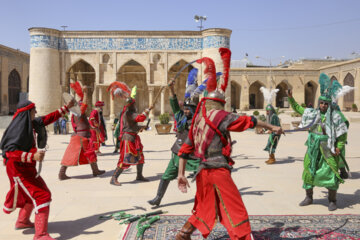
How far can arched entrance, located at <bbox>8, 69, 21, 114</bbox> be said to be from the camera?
99.1ft

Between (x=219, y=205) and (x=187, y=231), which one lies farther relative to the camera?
(x=187, y=231)

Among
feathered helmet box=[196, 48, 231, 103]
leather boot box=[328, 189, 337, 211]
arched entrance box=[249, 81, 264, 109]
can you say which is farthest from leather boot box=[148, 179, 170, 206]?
arched entrance box=[249, 81, 264, 109]

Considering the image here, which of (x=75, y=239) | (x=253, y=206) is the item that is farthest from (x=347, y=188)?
(x=75, y=239)

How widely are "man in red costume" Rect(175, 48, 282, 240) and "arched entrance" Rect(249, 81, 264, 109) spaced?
126 ft

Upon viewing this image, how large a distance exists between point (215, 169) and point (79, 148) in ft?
14.2

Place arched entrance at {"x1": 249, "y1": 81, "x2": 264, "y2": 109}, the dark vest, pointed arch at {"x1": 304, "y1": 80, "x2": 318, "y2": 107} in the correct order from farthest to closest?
arched entrance at {"x1": 249, "y1": 81, "x2": 264, "y2": 109} → pointed arch at {"x1": 304, "y1": 80, "x2": 318, "y2": 107} → the dark vest

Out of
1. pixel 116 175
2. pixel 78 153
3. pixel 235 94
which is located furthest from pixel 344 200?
pixel 235 94

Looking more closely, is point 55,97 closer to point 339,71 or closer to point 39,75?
point 39,75

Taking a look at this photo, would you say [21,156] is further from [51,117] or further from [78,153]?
[78,153]

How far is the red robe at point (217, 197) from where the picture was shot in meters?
2.71

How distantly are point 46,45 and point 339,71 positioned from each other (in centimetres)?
2928

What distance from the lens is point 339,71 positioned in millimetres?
33656

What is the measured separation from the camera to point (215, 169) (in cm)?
293

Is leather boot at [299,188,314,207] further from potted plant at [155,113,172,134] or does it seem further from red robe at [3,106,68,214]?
potted plant at [155,113,172,134]
